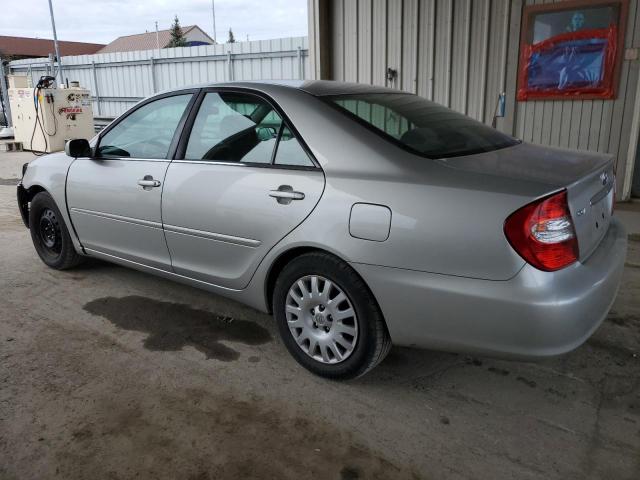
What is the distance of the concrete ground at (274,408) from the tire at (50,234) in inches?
34.1

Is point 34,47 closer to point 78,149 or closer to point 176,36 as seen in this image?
point 176,36

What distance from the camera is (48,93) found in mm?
12250

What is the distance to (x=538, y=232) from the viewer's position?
7.07 ft

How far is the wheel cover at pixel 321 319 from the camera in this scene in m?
2.68

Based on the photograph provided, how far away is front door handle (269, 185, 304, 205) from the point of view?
2713 millimetres

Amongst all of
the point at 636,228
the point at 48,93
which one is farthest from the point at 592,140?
the point at 48,93

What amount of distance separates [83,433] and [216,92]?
2008 millimetres

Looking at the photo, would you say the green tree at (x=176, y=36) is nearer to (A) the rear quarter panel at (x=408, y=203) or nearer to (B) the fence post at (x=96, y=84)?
(B) the fence post at (x=96, y=84)

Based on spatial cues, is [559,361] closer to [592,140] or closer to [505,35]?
[592,140]

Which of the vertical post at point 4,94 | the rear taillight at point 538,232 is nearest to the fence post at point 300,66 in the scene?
the vertical post at point 4,94

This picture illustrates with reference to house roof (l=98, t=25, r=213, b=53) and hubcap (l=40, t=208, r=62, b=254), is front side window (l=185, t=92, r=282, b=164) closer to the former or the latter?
hubcap (l=40, t=208, r=62, b=254)

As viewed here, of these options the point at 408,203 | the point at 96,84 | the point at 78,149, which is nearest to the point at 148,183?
the point at 78,149

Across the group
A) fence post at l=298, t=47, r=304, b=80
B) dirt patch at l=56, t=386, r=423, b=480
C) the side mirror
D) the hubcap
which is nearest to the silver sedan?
the side mirror

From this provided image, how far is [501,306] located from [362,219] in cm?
71
